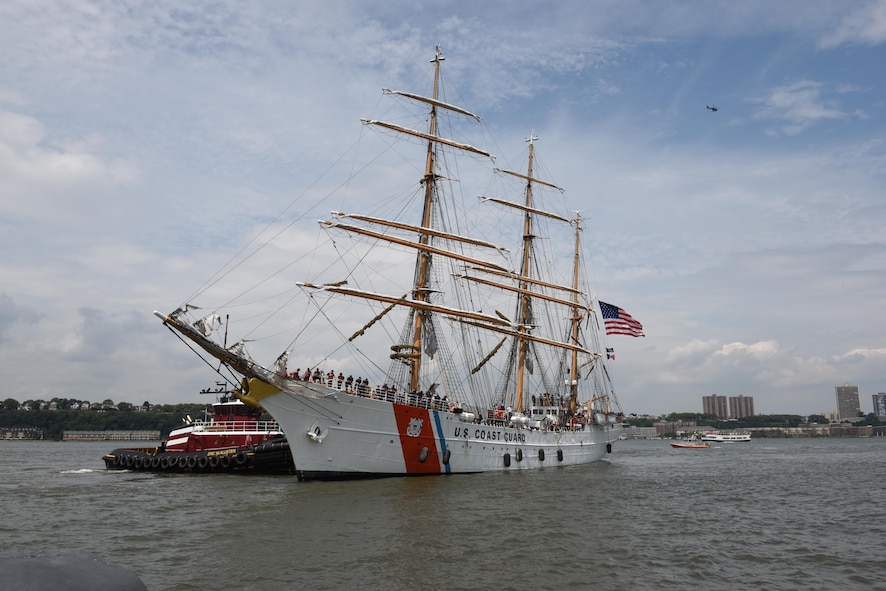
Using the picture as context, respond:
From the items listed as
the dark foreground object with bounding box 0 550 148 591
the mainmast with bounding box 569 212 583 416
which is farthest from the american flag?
the dark foreground object with bounding box 0 550 148 591

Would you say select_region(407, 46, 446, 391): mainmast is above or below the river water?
above

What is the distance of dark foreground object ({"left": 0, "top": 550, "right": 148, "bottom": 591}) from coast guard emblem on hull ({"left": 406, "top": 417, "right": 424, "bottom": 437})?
90.2 feet

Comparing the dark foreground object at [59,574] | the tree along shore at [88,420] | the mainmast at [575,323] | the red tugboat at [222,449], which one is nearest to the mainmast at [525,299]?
the mainmast at [575,323]

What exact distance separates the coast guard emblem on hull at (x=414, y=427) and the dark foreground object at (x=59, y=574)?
27.5 m

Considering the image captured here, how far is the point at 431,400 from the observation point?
3297 centimetres

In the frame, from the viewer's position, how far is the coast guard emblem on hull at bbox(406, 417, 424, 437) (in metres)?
30.9

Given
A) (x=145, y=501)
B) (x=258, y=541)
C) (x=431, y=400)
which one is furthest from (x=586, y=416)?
(x=258, y=541)

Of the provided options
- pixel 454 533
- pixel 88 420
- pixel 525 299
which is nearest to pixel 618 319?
pixel 525 299

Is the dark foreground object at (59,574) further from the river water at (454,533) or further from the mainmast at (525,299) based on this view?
the mainmast at (525,299)

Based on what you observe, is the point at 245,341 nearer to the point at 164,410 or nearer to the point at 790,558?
the point at 790,558

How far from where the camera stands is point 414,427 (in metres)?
31.2

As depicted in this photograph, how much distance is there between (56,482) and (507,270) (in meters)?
29.1

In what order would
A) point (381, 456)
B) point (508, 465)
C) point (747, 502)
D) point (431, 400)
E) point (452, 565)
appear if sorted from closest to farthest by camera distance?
point (452, 565), point (747, 502), point (381, 456), point (431, 400), point (508, 465)

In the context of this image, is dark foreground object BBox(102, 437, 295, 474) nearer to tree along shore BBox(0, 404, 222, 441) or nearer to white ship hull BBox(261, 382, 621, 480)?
white ship hull BBox(261, 382, 621, 480)
